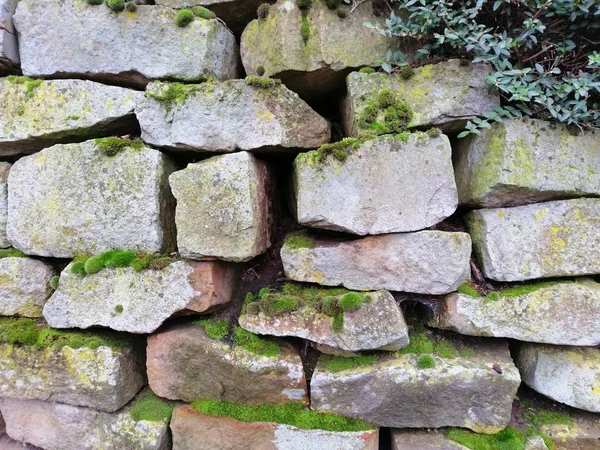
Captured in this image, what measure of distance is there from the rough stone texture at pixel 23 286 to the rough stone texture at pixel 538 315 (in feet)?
8.98

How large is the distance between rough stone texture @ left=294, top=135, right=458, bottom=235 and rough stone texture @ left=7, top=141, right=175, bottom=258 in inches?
39.7

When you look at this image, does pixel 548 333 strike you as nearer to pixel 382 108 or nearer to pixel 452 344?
pixel 452 344

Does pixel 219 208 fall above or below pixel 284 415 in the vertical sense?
above

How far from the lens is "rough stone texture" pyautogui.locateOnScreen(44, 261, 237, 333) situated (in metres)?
2.14

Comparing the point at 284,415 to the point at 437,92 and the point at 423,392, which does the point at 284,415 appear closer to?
the point at 423,392

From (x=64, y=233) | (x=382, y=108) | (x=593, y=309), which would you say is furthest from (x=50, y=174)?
(x=593, y=309)

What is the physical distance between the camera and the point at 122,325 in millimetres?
2189

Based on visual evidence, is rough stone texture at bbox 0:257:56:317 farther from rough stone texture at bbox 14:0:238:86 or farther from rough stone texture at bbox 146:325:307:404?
rough stone texture at bbox 14:0:238:86

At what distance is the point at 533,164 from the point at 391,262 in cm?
99

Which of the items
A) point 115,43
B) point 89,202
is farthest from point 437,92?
point 89,202

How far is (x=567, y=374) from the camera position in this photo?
2.02 metres

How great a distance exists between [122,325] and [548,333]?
256cm

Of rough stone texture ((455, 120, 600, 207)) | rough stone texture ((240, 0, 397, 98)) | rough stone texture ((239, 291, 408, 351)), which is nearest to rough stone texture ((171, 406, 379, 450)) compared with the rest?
rough stone texture ((239, 291, 408, 351))

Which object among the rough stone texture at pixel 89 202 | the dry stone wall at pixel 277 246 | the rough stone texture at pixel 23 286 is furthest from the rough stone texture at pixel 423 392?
the rough stone texture at pixel 23 286
